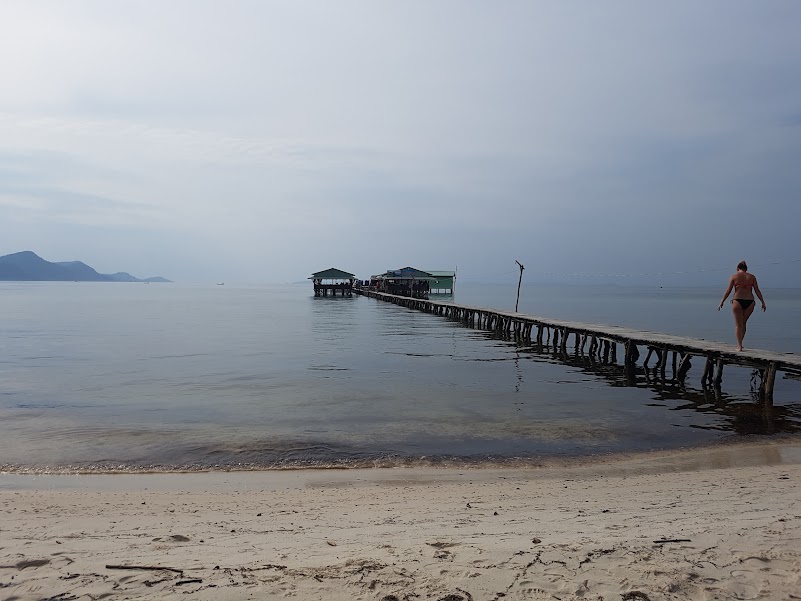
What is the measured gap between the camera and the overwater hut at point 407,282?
61.7 metres

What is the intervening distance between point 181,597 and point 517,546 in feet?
7.29

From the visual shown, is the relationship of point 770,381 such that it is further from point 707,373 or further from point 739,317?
point 707,373

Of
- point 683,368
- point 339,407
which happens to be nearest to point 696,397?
point 683,368

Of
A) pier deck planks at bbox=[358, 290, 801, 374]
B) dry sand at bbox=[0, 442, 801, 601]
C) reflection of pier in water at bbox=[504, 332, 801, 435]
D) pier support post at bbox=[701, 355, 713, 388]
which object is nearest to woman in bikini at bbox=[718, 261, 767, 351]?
pier deck planks at bbox=[358, 290, 801, 374]

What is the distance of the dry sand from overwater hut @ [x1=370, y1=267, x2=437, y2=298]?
173 ft

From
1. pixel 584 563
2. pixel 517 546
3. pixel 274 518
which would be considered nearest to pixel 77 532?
pixel 274 518

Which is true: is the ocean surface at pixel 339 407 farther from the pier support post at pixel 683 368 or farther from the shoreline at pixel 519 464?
the pier support post at pixel 683 368

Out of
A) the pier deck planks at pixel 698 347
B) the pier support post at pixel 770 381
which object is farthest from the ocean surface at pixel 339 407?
the pier deck planks at pixel 698 347

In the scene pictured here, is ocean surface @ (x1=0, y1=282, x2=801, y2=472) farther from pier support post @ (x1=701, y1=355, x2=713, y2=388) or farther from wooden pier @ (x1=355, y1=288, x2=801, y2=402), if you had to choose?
wooden pier @ (x1=355, y1=288, x2=801, y2=402)

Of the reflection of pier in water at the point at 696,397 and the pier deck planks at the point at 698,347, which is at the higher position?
the pier deck planks at the point at 698,347

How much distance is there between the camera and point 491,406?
12.0 metres

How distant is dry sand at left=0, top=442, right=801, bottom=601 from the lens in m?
3.32

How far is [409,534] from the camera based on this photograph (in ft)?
14.8

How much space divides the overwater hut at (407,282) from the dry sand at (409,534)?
52814mm
